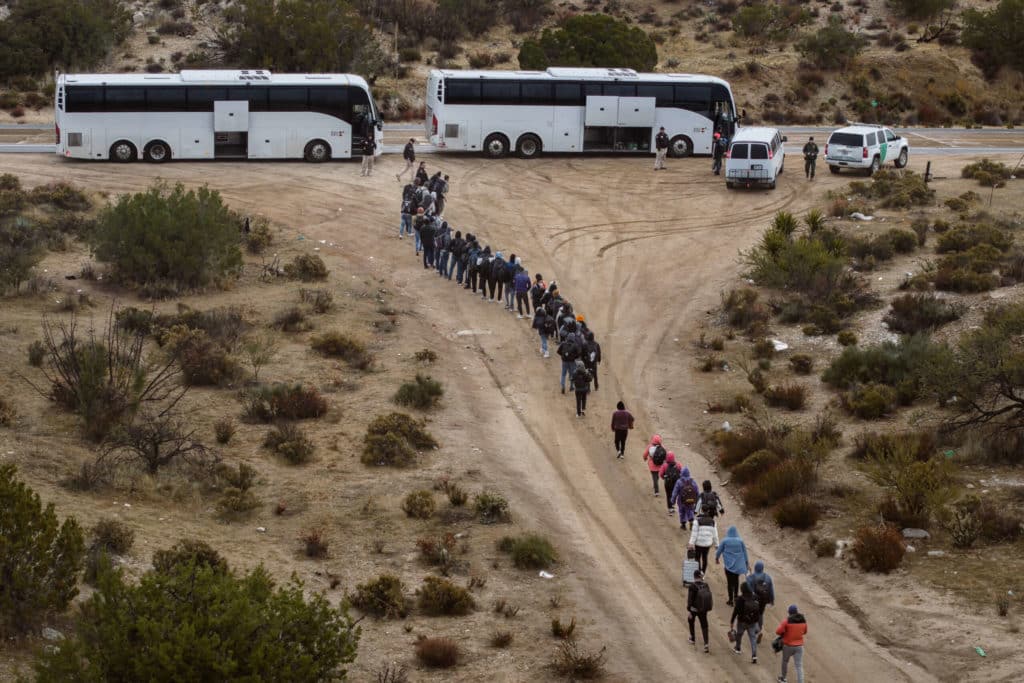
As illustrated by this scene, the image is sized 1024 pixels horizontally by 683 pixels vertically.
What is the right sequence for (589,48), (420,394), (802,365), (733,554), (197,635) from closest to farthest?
(197,635)
(733,554)
(420,394)
(802,365)
(589,48)

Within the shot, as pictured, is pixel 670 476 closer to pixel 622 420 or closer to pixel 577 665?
pixel 622 420

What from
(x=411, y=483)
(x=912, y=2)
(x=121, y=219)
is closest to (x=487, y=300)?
(x=121, y=219)

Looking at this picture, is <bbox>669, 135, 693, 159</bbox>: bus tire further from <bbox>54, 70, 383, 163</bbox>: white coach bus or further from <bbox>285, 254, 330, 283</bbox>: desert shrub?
<bbox>285, 254, 330, 283</bbox>: desert shrub

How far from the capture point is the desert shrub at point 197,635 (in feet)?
39.9

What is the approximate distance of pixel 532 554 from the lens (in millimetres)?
19562

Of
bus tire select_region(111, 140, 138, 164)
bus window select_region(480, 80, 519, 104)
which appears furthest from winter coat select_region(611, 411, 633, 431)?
bus tire select_region(111, 140, 138, 164)

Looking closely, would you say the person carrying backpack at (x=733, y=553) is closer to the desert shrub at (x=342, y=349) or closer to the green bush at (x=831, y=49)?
the desert shrub at (x=342, y=349)

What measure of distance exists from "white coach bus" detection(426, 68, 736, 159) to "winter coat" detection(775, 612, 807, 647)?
33640mm

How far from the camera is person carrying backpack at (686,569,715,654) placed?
16.9 m

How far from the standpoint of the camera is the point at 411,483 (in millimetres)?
22266

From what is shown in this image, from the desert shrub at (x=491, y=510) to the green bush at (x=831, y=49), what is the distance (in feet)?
156

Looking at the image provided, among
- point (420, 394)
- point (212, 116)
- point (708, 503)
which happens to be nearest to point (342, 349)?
point (420, 394)

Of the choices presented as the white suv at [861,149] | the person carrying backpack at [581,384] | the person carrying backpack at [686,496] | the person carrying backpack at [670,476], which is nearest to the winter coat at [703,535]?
the person carrying backpack at [686,496]

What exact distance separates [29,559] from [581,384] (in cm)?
1267
